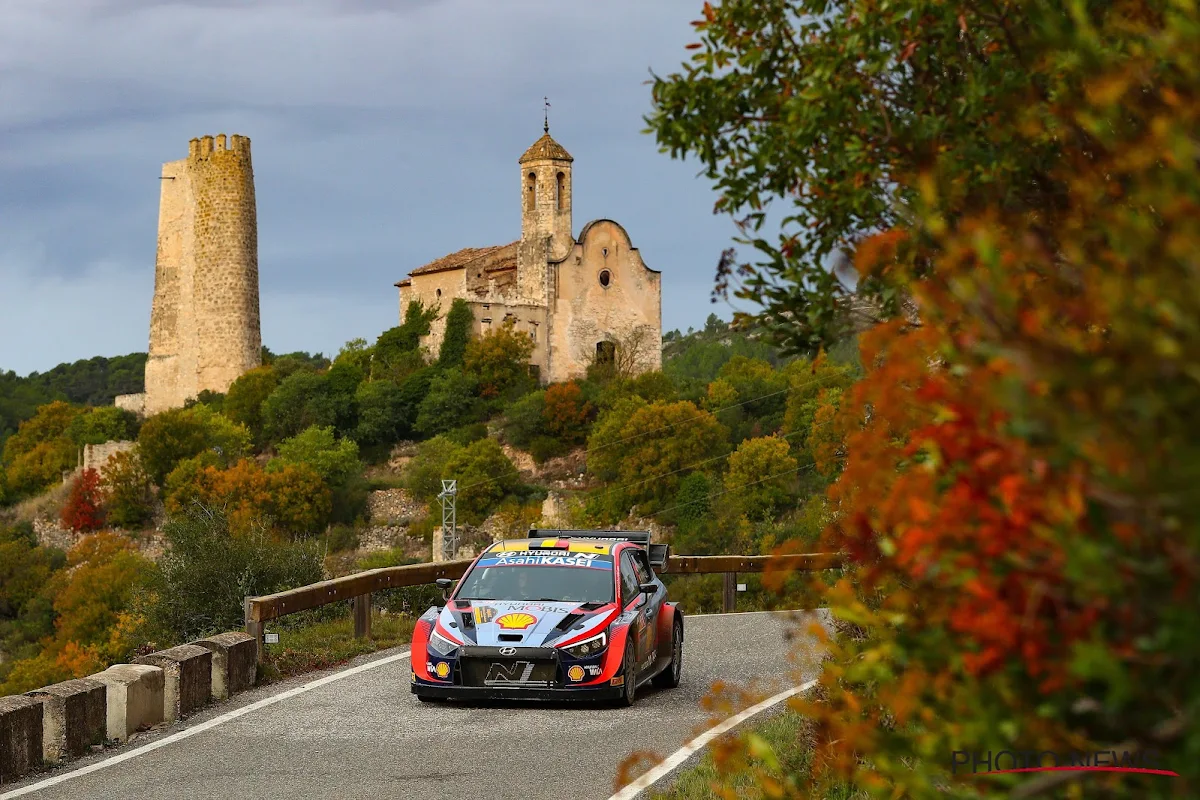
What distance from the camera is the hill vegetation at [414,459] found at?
218 feet

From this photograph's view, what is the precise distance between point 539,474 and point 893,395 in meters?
71.1

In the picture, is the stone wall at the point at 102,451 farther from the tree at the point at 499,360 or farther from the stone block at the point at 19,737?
the stone block at the point at 19,737

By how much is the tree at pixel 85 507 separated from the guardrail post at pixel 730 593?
59.6 metres

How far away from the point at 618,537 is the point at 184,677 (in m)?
5.04

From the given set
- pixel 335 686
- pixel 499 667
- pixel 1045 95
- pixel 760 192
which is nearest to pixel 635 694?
pixel 499 667

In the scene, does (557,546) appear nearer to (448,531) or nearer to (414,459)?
(448,531)

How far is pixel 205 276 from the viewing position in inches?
3536

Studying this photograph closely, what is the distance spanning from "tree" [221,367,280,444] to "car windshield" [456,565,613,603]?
71843mm

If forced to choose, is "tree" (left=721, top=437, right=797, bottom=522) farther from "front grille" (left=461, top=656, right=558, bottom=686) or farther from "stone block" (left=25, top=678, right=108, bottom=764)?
"stone block" (left=25, top=678, right=108, bottom=764)

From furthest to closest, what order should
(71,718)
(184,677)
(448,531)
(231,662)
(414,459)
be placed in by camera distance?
1. (414,459)
2. (448,531)
3. (231,662)
4. (184,677)
5. (71,718)

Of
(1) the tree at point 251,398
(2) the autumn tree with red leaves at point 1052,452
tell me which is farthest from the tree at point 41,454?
(2) the autumn tree with red leaves at point 1052,452

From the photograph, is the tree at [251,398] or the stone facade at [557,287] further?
the tree at [251,398]

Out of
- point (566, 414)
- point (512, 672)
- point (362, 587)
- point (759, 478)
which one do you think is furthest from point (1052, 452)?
point (566, 414)

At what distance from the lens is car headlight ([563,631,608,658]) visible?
13500 millimetres
